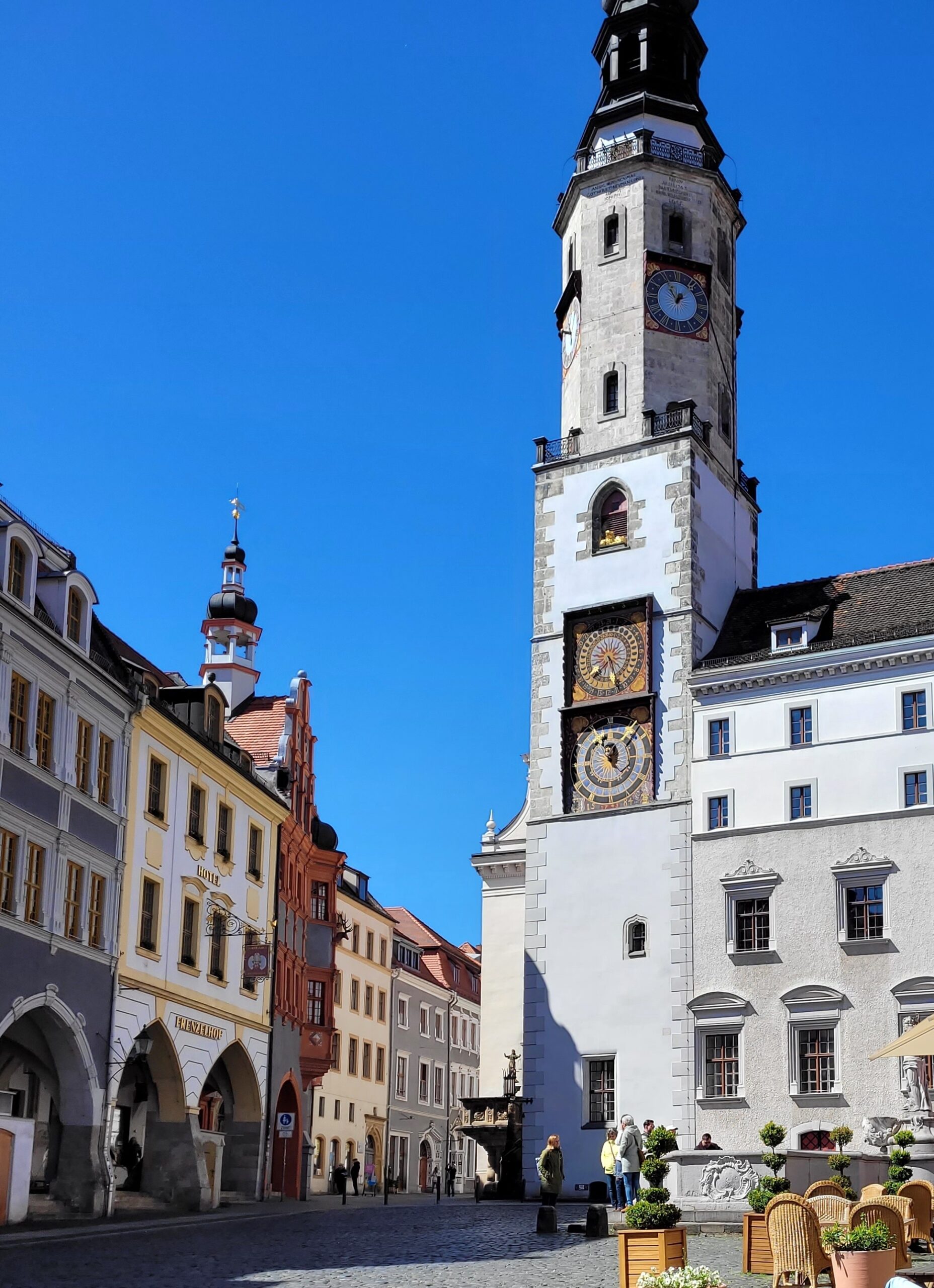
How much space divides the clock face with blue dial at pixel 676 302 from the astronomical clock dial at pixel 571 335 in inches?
95.7

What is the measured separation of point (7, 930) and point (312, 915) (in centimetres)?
2515

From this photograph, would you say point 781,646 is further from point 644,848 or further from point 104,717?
point 104,717

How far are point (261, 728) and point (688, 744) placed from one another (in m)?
13.8

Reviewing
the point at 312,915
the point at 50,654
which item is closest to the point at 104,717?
the point at 50,654

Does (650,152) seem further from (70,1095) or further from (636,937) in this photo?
(70,1095)

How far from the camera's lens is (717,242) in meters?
53.0

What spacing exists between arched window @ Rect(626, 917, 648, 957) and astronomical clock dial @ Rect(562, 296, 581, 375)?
17925 millimetres

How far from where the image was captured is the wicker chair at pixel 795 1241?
17.0 metres

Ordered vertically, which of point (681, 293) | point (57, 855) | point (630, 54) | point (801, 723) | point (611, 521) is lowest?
point (57, 855)

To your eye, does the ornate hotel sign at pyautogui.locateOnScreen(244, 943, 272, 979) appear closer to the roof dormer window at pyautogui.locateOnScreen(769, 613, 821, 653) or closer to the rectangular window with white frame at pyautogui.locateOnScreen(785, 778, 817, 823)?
the rectangular window with white frame at pyautogui.locateOnScreen(785, 778, 817, 823)

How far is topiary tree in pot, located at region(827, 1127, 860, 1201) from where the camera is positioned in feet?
73.5

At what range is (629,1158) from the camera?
94.7 ft

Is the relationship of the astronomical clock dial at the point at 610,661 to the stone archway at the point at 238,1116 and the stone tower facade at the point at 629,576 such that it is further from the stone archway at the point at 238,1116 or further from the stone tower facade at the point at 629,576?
the stone archway at the point at 238,1116

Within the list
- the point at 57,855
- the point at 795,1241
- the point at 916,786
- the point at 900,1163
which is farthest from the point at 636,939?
the point at 795,1241
